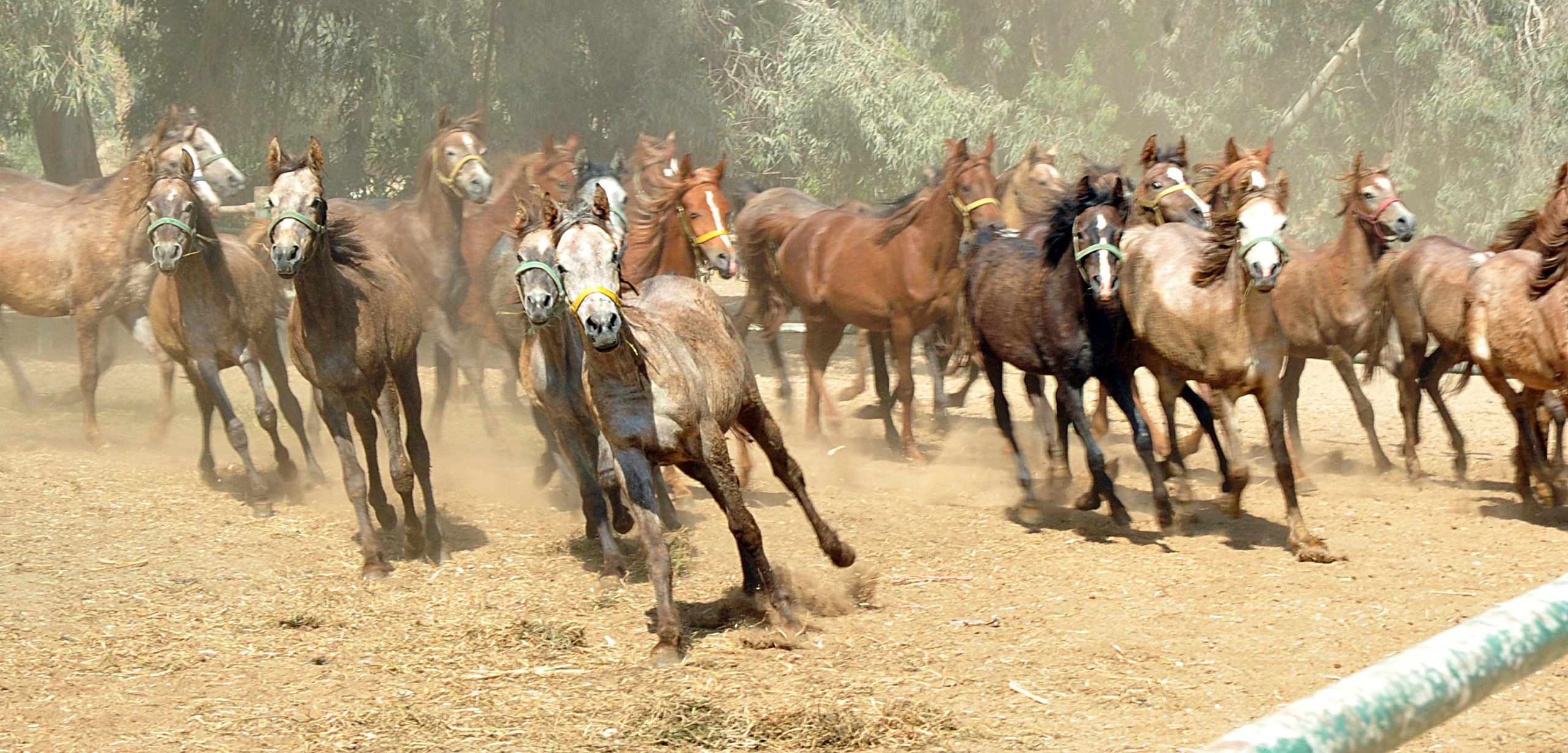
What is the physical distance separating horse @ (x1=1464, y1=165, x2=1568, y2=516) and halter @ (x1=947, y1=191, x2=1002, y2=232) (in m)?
3.17

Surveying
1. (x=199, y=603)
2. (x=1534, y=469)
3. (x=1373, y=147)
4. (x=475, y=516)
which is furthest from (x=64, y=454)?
(x=1373, y=147)

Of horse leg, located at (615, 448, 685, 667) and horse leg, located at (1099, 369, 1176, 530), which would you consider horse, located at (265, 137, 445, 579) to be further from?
horse leg, located at (1099, 369, 1176, 530)

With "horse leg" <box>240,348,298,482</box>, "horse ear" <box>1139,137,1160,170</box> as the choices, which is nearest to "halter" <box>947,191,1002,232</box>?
"horse ear" <box>1139,137,1160,170</box>

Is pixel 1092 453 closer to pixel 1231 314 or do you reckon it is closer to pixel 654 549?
pixel 1231 314

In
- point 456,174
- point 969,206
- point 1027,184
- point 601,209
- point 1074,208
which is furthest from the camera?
point 1027,184

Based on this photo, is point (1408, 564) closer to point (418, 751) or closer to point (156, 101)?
point (418, 751)

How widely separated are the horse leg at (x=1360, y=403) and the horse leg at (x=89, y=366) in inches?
346

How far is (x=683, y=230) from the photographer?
10141 millimetres

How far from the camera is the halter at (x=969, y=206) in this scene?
34.0 ft

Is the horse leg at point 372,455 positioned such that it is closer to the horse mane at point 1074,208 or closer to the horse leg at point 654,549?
the horse leg at point 654,549

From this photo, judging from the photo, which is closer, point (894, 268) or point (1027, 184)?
point (894, 268)

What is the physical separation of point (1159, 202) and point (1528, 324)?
8.19 feet

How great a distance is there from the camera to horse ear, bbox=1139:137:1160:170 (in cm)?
995

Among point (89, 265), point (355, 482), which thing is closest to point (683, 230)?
point (355, 482)
